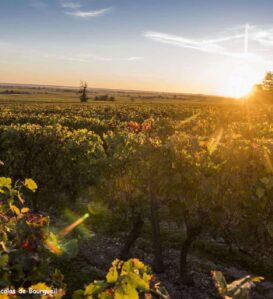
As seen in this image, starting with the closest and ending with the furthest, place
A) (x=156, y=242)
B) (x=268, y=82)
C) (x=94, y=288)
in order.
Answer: (x=94, y=288) → (x=156, y=242) → (x=268, y=82)

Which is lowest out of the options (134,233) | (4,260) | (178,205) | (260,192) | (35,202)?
(35,202)

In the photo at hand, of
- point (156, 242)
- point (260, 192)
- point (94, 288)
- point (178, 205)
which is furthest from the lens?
point (156, 242)

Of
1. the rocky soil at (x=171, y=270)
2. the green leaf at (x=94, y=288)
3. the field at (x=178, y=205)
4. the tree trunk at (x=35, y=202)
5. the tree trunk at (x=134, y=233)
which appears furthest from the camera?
the tree trunk at (x=35, y=202)

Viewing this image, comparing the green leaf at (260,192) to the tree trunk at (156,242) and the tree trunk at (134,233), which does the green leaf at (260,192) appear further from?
the tree trunk at (134,233)

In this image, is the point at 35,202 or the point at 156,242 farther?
the point at 35,202

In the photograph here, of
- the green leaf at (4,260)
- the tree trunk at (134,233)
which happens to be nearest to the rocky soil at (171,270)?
the tree trunk at (134,233)

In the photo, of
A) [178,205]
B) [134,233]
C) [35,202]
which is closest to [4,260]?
[178,205]

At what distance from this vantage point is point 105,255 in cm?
1026

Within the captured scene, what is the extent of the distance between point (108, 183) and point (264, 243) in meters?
3.62

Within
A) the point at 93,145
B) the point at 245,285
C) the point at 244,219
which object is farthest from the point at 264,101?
the point at 245,285

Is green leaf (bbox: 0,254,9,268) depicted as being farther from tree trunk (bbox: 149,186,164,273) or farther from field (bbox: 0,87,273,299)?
tree trunk (bbox: 149,186,164,273)

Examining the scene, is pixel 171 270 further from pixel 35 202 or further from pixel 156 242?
pixel 35 202

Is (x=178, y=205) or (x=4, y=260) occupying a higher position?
(x=4, y=260)

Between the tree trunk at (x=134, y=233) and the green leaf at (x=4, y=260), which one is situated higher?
the green leaf at (x=4, y=260)
